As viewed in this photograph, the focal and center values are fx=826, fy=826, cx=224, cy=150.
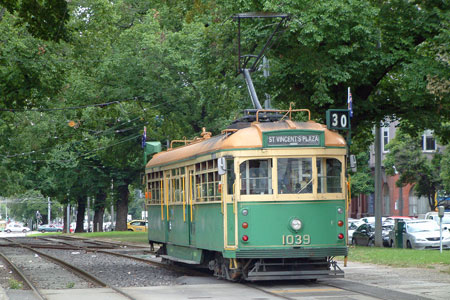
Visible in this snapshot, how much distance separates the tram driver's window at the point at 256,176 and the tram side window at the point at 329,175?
0.96 metres

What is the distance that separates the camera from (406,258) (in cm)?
2262

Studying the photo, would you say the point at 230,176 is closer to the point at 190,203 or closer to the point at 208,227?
the point at 208,227

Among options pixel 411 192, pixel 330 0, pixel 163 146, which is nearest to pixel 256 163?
pixel 330 0

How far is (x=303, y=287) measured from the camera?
51.3 ft

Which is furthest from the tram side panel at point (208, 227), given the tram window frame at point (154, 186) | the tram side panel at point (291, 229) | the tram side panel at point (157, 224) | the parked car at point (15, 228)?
the parked car at point (15, 228)

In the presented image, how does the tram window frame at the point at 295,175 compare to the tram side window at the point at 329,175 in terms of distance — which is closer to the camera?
the tram window frame at the point at 295,175

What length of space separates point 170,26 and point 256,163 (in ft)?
87.8

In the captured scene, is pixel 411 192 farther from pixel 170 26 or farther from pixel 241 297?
pixel 241 297

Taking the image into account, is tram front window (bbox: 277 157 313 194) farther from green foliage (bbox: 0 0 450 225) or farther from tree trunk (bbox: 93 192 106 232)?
tree trunk (bbox: 93 192 106 232)

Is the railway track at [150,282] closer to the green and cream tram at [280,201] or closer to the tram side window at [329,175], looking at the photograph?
the green and cream tram at [280,201]

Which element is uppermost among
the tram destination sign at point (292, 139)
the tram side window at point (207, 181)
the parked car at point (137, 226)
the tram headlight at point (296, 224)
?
the tram destination sign at point (292, 139)

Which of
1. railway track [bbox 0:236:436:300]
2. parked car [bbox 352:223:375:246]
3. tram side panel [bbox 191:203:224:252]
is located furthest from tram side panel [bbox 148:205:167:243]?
parked car [bbox 352:223:375:246]

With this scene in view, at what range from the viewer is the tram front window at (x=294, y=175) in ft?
51.1

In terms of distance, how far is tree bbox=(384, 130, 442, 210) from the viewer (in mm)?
54375
